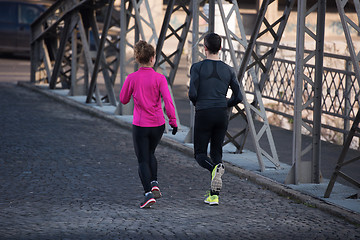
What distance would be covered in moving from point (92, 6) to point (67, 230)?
10.3m

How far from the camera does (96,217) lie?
6.54 meters

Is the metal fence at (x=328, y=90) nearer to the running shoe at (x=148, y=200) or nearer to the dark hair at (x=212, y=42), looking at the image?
the dark hair at (x=212, y=42)

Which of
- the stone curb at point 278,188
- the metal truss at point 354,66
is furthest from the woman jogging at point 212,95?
the metal truss at point 354,66

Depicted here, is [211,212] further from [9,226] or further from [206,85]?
[9,226]

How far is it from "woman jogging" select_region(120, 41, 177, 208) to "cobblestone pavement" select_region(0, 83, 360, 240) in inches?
16.9

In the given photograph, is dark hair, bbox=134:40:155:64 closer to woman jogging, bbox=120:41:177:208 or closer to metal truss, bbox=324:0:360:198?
woman jogging, bbox=120:41:177:208

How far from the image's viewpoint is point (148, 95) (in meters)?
6.98

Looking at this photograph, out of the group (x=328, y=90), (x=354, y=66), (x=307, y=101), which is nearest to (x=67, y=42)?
(x=328, y=90)

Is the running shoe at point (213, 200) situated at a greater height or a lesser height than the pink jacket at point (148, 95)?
lesser

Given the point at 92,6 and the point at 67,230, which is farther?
the point at 92,6

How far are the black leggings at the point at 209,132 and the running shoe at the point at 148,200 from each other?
2.08ft

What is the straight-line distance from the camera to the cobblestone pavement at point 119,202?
6133mm

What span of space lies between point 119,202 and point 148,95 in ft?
3.61

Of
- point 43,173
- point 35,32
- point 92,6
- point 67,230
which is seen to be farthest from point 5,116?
point 67,230
